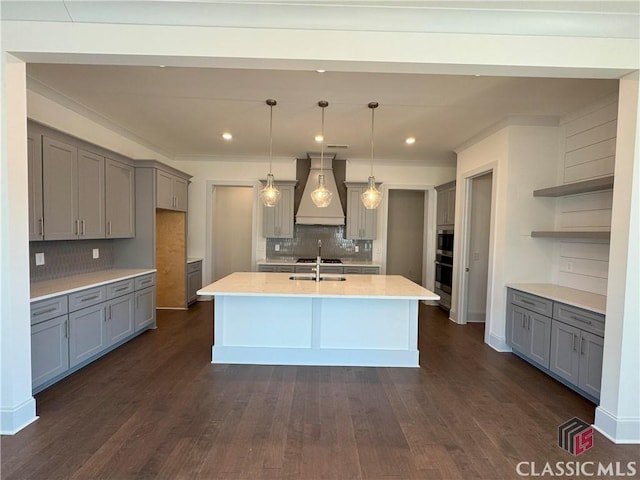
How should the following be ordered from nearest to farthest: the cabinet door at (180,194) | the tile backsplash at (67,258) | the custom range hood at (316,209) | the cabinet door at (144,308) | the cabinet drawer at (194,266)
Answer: the tile backsplash at (67,258) < the cabinet door at (144,308) < the cabinet door at (180,194) < the cabinet drawer at (194,266) < the custom range hood at (316,209)

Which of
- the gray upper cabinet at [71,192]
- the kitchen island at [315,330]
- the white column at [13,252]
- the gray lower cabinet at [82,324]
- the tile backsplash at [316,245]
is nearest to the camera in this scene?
the white column at [13,252]

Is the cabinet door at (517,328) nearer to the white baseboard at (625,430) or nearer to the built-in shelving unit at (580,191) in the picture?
the built-in shelving unit at (580,191)

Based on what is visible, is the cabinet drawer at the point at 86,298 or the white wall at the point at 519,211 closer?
the cabinet drawer at the point at 86,298

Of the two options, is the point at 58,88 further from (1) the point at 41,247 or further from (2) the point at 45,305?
(2) the point at 45,305

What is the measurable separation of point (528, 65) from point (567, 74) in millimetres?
354

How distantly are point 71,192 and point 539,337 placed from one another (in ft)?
16.4

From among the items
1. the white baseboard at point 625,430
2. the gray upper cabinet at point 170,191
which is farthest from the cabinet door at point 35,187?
the white baseboard at point 625,430

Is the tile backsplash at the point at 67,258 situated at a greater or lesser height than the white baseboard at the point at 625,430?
greater

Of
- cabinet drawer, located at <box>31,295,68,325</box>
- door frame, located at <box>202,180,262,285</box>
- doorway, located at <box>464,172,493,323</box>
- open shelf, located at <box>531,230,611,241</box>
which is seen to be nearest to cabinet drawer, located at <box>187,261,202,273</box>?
door frame, located at <box>202,180,262,285</box>

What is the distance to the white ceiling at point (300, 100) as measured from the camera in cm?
296

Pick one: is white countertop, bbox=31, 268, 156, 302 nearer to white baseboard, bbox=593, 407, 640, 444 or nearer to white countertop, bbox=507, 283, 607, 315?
white baseboard, bbox=593, 407, 640, 444

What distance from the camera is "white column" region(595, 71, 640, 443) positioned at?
216cm

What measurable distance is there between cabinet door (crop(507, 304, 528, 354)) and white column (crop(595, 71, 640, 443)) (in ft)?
3.96

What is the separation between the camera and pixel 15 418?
223 centimetres
